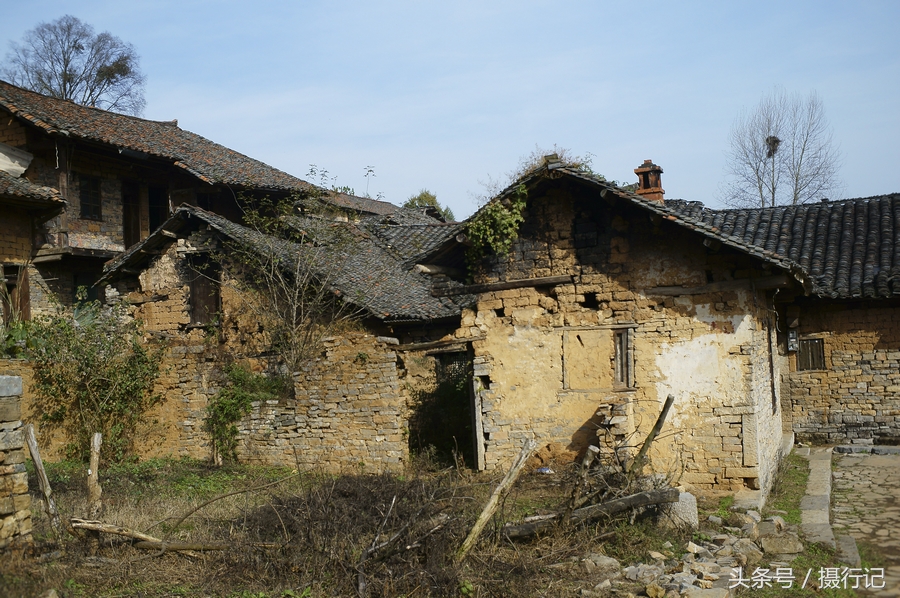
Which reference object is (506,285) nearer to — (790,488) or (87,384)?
(790,488)

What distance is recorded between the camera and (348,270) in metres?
16.2

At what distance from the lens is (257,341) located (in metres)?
15.0

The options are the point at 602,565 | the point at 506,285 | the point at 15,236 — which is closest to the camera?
the point at 602,565

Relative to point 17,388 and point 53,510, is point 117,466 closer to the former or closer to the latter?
point 53,510

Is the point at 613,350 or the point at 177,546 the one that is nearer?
the point at 177,546

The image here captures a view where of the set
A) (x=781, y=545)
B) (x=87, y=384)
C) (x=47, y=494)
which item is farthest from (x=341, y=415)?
(x=781, y=545)

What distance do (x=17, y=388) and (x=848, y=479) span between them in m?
11.9

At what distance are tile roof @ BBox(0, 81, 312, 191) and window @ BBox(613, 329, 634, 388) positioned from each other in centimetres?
1204

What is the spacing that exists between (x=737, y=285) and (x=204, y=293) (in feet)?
33.5

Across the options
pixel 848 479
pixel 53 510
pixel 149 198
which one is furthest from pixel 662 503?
pixel 149 198

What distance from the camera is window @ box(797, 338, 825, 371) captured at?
15.8 meters

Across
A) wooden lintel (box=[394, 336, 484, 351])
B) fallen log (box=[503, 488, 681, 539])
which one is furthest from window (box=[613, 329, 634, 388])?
fallen log (box=[503, 488, 681, 539])

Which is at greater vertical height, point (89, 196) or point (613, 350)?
point (89, 196)

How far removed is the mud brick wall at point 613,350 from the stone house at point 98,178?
8348 mm
